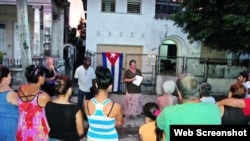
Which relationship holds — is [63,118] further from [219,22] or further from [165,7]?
[165,7]

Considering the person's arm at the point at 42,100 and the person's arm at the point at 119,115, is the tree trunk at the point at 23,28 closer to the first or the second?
the person's arm at the point at 42,100

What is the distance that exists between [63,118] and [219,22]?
7.11 m

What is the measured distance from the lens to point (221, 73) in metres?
15.2

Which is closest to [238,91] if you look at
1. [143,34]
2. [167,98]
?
[167,98]

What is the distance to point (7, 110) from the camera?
12.6 ft

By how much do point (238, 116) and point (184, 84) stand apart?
1.26 m

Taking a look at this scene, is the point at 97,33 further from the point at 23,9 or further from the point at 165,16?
the point at 23,9

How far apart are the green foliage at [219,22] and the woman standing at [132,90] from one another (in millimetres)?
2787

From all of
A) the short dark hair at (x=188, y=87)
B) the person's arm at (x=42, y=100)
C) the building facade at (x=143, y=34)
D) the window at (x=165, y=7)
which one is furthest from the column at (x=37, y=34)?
the short dark hair at (x=188, y=87)

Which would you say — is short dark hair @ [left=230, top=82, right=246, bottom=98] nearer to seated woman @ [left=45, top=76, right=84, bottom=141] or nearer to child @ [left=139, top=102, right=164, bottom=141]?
child @ [left=139, top=102, right=164, bottom=141]

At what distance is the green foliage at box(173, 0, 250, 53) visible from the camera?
855 cm

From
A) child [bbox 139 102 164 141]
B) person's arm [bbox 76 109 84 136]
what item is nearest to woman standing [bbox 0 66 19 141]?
person's arm [bbox 76 109 84 136]

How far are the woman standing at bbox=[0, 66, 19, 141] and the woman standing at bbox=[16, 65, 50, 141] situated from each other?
0.48 ft

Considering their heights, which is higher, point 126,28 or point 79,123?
point 126,28
